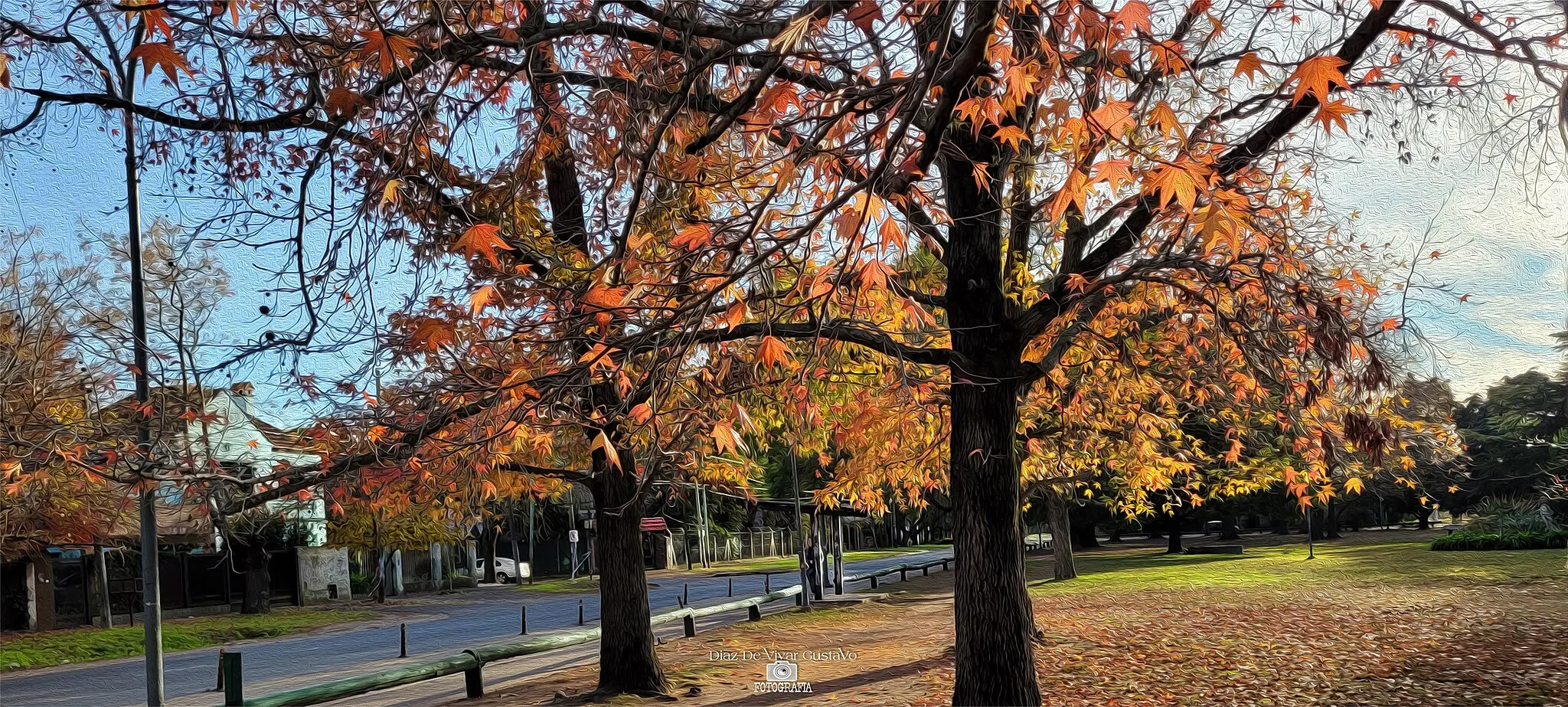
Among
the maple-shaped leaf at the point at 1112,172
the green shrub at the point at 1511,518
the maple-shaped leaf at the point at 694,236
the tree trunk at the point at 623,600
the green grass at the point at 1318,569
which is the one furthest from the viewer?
the green shrub at the point at 1511,518

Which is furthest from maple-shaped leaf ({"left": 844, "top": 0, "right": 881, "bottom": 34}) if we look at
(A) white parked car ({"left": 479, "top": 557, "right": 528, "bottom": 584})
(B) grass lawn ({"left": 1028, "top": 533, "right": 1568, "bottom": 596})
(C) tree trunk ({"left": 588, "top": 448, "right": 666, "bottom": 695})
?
(A) white parked car ({"left": 479, "top": 557, "right": 528, "bottom": 584})

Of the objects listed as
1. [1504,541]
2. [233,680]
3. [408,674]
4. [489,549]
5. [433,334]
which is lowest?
[1504,541]

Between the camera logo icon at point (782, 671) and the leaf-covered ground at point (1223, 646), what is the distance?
17cm

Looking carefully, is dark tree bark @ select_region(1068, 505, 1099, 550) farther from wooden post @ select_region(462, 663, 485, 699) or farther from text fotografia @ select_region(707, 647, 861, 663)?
wooden post @ select_region(462, 663, 485, 699)

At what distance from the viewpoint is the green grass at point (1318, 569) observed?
26.1 m

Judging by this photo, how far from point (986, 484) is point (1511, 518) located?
3834 centimetres

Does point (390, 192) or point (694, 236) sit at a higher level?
point (390, 192)

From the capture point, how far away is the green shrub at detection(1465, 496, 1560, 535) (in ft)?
116

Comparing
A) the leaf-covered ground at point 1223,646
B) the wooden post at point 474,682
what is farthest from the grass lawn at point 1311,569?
the wooden post at point 474,682

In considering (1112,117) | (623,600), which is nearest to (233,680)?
(623,600)

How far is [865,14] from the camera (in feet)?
14.0

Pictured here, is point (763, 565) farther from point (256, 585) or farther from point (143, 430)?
point (143, 430)

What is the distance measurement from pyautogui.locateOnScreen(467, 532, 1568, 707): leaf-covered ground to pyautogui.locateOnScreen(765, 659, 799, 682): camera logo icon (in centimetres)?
17

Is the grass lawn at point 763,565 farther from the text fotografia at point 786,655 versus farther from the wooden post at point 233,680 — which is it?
the wooden post at point 233,680
